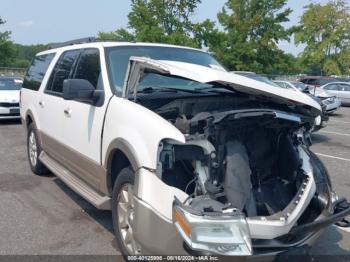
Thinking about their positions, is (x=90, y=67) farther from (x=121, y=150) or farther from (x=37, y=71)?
(x=37, y=71)

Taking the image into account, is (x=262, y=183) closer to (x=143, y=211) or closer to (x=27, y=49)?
(x=143, y=211)

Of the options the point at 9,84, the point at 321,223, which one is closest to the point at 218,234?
the point at 321,223

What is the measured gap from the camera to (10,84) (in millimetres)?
14023

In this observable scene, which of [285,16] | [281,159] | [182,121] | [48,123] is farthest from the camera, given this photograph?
[285,16]

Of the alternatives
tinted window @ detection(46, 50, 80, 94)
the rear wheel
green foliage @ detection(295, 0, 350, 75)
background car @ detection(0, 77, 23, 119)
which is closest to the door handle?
tinted window @ detection(46, 50, 80, 94)

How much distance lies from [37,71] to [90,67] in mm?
2219

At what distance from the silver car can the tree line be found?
10.4 meters

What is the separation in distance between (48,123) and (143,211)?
299 centimetres

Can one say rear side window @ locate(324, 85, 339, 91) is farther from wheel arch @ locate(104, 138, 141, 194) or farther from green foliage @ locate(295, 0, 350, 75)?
wheel arch @ locate(104, 138, 141, 194)

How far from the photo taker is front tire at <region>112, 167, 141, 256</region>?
11.5ft

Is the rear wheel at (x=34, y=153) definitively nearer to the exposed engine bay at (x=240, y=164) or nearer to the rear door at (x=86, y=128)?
the rear door at (x=86, y=128)

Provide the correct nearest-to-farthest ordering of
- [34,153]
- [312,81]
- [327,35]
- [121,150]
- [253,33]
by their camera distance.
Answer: [121,150], [34,153], [312,81], [253,33], [327,35]

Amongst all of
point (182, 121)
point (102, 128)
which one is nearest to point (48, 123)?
point (102, 128)

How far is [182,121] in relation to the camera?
137 inches
